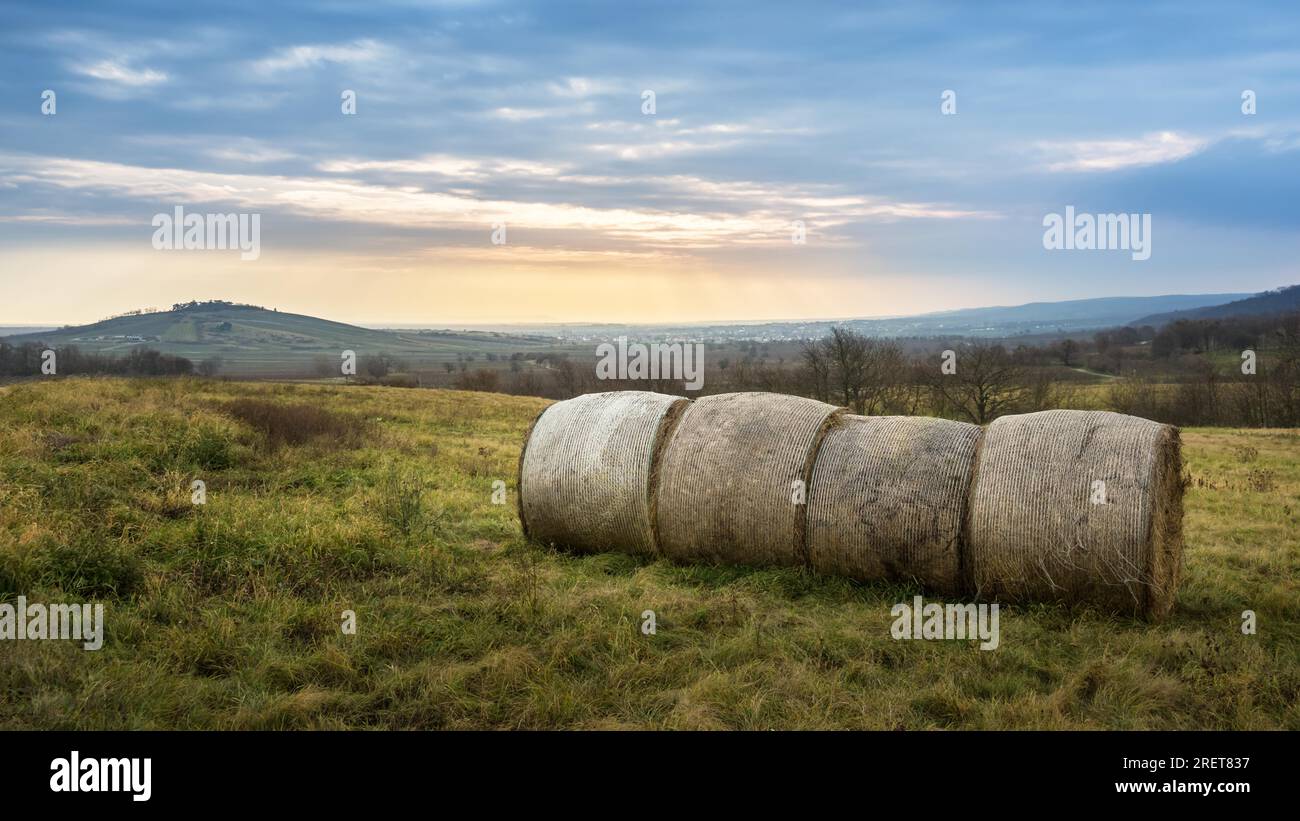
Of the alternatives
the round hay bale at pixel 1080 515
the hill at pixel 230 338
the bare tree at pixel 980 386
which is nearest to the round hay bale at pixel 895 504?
the round hay bale at pixel 1080 515

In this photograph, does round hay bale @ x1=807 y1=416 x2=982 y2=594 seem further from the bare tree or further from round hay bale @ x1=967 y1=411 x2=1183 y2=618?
the bare tree

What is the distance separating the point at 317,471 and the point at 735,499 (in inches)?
305

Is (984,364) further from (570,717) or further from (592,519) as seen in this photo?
(570,717)

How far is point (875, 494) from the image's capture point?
7766 mm

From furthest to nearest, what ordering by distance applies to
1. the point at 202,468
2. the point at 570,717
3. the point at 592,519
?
the point at 202,468
the point at 592,519
the point at 570,717

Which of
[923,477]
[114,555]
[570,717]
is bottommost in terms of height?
[570,717]

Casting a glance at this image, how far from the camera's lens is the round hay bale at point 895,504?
7.55 m

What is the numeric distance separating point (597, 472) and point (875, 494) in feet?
9.65

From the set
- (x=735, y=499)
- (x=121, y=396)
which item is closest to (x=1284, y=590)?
(x=735, y=499)

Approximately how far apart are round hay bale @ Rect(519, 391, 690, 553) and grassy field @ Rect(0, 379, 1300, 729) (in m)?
0.32


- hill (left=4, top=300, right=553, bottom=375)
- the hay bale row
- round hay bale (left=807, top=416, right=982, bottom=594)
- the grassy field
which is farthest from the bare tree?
hill (left=4, top=300, right=553, bottom=375)

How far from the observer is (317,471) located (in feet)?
42.8

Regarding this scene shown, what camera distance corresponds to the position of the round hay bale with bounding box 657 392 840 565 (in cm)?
808

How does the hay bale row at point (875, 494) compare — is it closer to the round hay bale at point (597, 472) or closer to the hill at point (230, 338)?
the round hay bale at point (597, 472)
